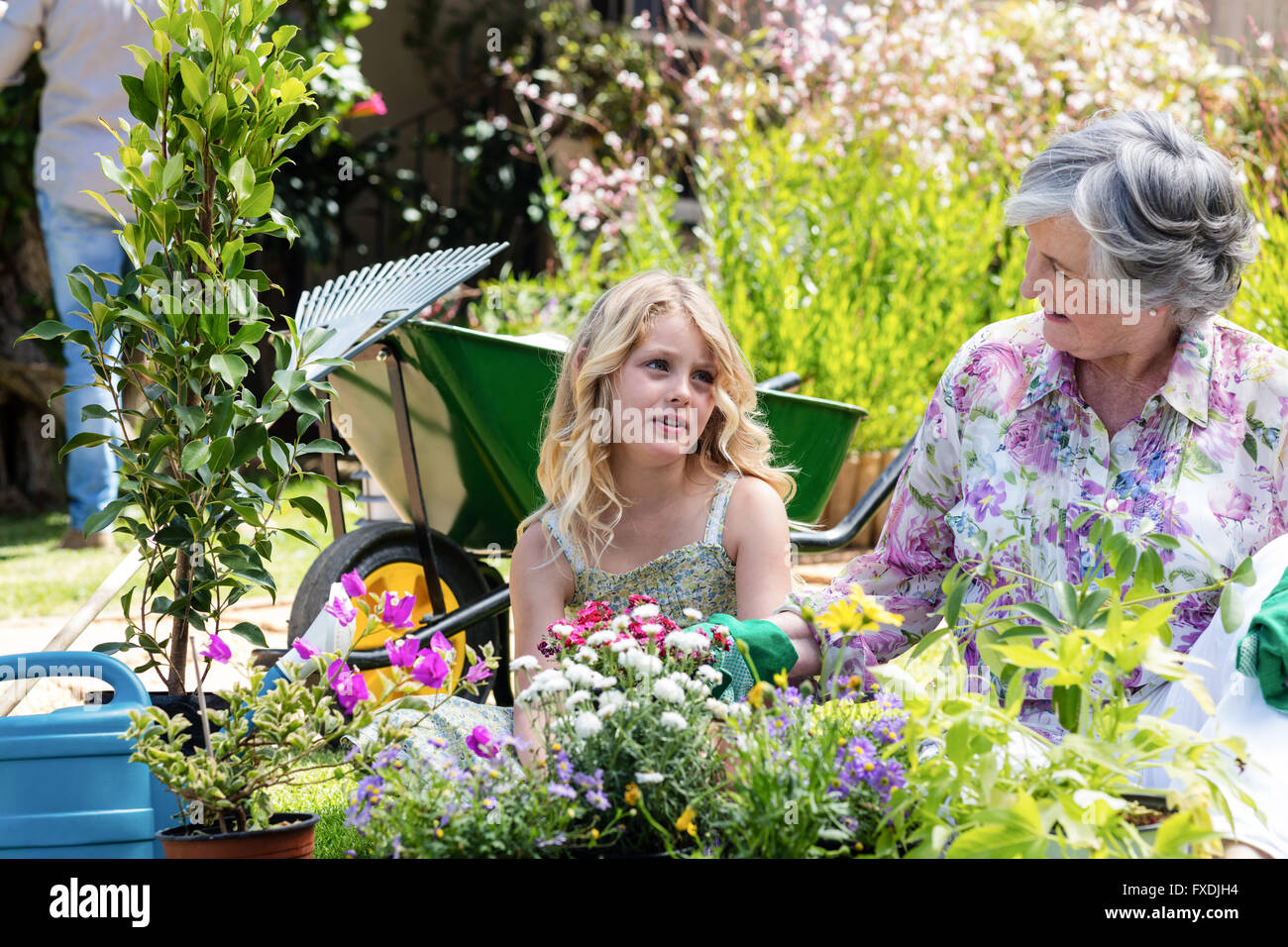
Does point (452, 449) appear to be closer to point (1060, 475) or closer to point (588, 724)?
point (1060, 475)

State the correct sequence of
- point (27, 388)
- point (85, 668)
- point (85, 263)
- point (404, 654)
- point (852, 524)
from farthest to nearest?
point (27, 388), point (85, 263), point (852, 524), point (85, 668), point (404, 654)

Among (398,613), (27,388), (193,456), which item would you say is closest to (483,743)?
(398,613)

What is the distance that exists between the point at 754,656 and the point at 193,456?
76 cm

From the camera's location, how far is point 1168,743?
3.42 ft

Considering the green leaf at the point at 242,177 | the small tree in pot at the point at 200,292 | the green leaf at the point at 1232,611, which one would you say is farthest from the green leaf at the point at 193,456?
the green leaf at the point at 1232,611

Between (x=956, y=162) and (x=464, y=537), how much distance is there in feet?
11.2

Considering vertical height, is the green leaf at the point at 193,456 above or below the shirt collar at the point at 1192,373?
below

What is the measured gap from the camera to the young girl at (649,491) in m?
1.94

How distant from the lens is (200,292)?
1.67 m

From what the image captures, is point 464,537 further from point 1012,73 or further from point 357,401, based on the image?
point 1012,73

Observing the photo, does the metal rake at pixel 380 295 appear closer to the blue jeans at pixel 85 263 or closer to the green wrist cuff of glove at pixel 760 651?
the green wrist cuff of glove at pixel 760 651

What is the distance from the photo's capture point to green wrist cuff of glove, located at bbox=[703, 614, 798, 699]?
1440mm

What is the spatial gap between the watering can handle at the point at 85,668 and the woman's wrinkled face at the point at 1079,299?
1.15 m

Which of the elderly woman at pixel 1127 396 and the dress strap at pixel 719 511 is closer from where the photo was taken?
the elderly woman at pixel 1127 396
